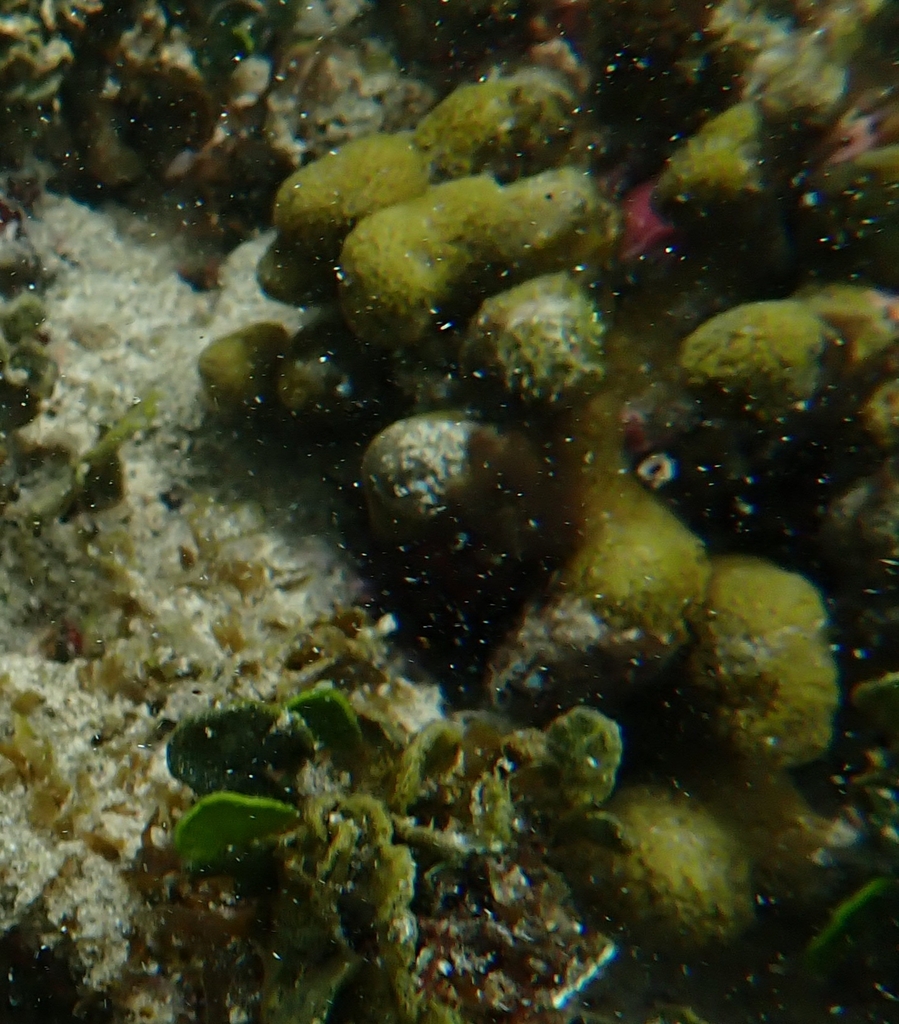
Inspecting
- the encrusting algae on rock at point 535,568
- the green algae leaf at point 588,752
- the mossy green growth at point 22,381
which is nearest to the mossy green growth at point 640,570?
the encrusting algae on rock at point 535,568

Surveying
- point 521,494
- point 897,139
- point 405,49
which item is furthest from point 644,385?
point 405,49

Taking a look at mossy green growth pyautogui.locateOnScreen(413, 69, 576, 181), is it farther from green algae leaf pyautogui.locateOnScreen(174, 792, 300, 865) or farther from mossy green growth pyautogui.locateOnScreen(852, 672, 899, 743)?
green algae leaf pyautogui.locateOnScreen(174, 792, 300, 865)

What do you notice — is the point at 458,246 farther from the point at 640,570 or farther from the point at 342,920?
the point at 342,920

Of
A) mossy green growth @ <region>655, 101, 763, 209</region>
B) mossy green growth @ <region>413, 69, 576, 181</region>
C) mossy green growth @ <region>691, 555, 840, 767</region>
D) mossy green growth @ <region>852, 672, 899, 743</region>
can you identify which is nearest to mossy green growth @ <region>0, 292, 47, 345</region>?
mossy green growth @ <region>413, 69, 576, 181</region>

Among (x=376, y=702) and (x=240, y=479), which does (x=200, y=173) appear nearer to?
(x=240, y=479)

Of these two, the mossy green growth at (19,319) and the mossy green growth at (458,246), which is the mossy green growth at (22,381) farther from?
the mossy green growth at (458,246)

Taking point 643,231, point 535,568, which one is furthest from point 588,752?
point 643,231
